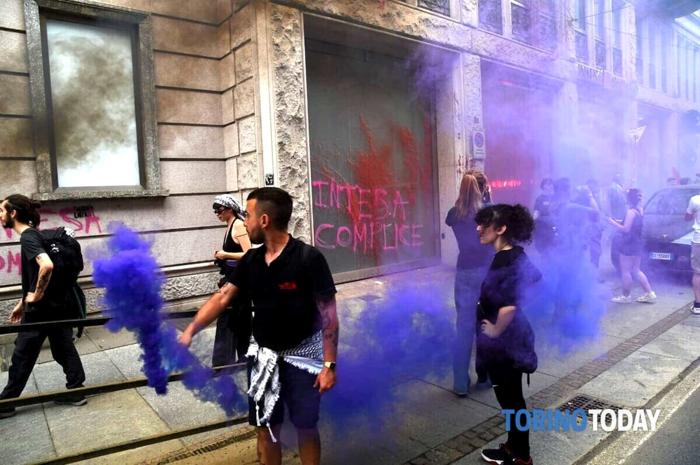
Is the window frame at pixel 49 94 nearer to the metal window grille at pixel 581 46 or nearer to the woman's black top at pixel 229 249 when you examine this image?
the woman's black top at pixel 229 249

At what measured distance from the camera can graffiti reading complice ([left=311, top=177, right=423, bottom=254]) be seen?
741 centimetres

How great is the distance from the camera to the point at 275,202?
2.26m

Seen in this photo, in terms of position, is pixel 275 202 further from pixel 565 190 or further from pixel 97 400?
pixel 565 190

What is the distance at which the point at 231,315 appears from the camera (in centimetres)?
310

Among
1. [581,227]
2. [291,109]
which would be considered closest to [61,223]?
[291,109]

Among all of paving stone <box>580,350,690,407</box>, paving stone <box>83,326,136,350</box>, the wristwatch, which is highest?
the wristwatch

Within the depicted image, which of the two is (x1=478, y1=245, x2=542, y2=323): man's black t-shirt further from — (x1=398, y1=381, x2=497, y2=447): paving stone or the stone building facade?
the stone building facade

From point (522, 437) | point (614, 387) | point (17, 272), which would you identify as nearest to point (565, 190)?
point (614, 387)

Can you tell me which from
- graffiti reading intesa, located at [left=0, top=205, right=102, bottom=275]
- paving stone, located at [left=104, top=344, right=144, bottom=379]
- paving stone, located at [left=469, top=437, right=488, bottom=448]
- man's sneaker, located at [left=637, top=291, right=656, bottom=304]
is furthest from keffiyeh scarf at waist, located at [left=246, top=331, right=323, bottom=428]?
man's sneaker, located at [left=637, top=291, right=656, bottom=304]

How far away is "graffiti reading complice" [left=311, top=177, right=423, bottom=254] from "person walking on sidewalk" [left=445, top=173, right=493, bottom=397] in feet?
12.7

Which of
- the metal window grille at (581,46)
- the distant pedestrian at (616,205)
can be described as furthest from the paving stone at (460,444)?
the metal window grille at (581,46)

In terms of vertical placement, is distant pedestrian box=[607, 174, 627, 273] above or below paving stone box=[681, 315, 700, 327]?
above

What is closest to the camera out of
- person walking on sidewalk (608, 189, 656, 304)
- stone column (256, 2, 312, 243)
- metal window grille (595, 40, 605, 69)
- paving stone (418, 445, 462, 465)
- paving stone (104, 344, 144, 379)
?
paving stone (418, 445, 462, 465)

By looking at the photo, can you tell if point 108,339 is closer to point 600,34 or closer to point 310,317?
point 310,317
